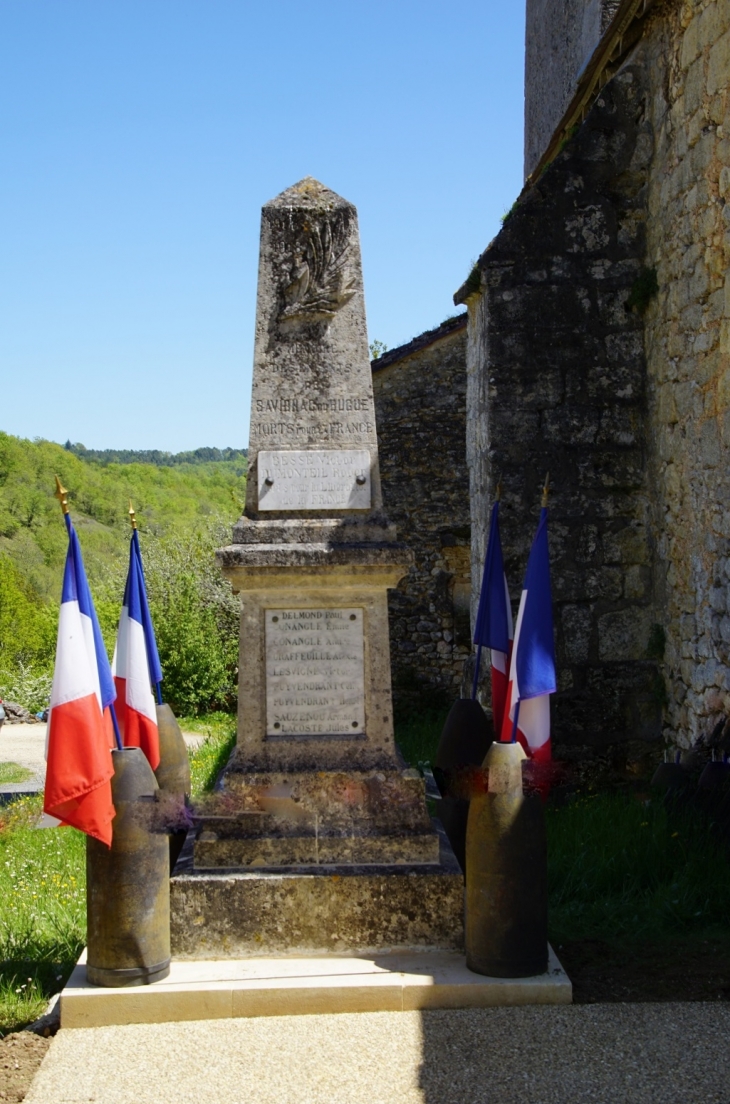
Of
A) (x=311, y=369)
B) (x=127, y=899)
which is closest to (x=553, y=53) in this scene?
(x=311, y=369)

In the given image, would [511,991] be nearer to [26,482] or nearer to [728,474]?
[728,474]

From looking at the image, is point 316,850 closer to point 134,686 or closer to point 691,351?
point 134,686

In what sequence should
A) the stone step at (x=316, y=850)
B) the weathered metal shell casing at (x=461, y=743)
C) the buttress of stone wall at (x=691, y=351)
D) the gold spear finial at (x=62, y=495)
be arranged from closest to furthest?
the gold spear finial at (x=62, y=495)
the stone step at (x=316, y=850)
the weathered metal shell casing at (x=461, y=743)
the buttress of stone wall at (x=691, y=351)

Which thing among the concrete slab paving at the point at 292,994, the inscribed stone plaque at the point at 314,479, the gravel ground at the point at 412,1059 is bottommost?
the gravel ground at the point at 412,1059

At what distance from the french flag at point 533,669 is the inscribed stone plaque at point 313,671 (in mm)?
661

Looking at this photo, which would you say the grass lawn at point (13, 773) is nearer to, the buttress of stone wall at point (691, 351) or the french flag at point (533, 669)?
the buttress of stone wall at point (691, 351)

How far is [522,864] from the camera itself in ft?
14.0

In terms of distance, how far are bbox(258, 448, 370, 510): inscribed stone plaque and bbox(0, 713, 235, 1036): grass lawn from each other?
7.06ft

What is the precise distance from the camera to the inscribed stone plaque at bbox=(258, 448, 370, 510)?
4.95 meters

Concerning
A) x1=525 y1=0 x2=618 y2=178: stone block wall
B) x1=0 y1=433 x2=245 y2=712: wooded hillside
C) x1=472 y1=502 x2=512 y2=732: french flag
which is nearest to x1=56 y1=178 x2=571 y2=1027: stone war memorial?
x1=472 y1=502 x2=512 y2=732: french flag

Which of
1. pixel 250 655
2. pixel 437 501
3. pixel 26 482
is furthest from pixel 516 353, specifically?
pixel 26 482

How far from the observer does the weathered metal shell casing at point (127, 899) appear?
426cm

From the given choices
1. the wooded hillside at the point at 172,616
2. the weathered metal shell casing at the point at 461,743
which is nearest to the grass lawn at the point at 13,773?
the wooded hillside at the point at 172,616

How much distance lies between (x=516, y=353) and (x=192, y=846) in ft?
13.3
